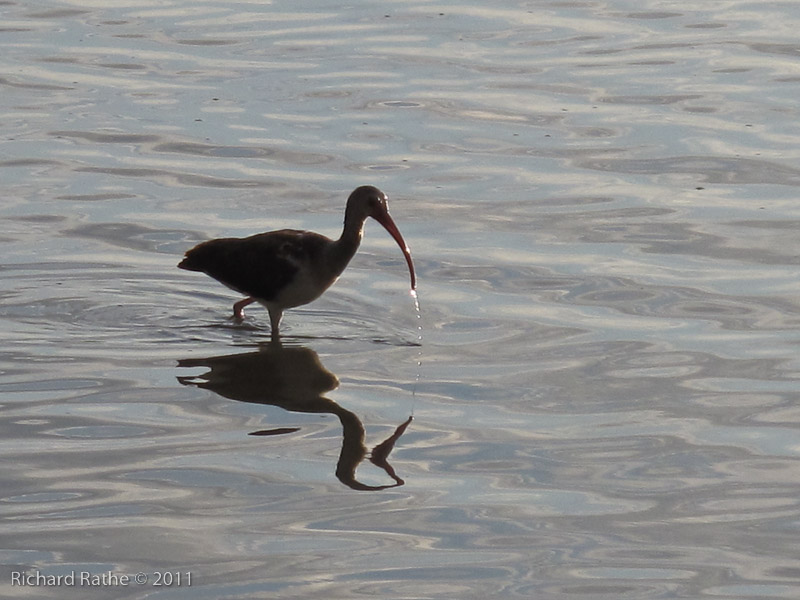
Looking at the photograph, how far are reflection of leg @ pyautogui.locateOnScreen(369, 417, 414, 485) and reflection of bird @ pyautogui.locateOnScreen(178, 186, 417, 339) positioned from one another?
1.92m

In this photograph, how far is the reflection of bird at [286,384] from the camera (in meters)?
9.23

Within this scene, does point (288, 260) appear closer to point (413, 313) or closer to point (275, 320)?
point (275, 320)

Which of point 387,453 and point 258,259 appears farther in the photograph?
point 258,259

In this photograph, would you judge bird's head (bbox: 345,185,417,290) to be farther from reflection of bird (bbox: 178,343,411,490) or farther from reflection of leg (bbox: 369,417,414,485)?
reflection of leg (bbox: 369,417,414,485)

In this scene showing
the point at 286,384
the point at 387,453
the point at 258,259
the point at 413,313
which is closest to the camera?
the point at 387,453

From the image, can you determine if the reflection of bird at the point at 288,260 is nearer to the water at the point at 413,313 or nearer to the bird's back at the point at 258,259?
the bird's back at the point at 258,259

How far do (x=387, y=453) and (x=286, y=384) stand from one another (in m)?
1.41

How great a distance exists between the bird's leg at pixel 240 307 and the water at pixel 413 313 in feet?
0.39

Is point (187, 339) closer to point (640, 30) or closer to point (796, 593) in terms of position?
point (796, 593)

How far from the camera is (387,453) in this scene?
29.9 ft

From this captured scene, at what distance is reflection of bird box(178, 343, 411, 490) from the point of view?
9.23 metres

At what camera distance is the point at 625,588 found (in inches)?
296

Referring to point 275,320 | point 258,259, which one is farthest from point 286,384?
point 258,259

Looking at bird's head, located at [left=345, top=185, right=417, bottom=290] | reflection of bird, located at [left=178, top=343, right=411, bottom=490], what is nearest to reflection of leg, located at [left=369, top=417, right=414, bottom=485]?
reflection of bird, located at [left=178, top=343, right=411, bottom=490]
